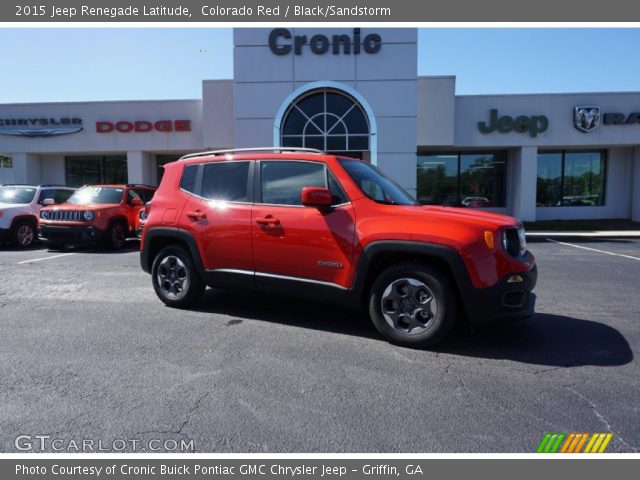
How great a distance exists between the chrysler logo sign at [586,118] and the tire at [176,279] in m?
A: 19.4

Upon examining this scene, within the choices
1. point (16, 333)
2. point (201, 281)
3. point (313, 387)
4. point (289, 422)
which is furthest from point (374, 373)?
point (16, 333)

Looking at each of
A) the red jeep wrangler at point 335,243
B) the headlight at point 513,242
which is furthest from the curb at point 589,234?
the red jeep wrangler at point 335,243

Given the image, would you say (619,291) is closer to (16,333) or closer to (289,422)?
(289,422)

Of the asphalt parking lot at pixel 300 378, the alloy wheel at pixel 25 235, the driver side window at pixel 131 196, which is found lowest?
the asphalt parking lot at pixel 300 378

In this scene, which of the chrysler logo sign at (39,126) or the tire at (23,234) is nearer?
the tire at (23,234)

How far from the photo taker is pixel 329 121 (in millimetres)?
15922

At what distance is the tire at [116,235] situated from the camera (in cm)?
1093

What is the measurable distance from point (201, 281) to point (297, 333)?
5.16ft

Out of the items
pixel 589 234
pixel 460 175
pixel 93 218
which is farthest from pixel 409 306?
pixel 460 175

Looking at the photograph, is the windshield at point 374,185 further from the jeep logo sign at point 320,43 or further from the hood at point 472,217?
the jeep logo sign at point 320,43

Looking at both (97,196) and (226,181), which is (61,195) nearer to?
(97,196)

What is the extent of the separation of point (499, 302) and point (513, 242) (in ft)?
2.02

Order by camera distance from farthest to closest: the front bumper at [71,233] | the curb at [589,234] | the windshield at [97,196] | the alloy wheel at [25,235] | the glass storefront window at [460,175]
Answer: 1. the glass storefront window at [460,175]
2. the curb at [589,234]
3. the alloy wheel at [25,235]
4. the windshield at [97,196]
5. the front bumper at [71,233]

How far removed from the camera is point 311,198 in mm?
4145
